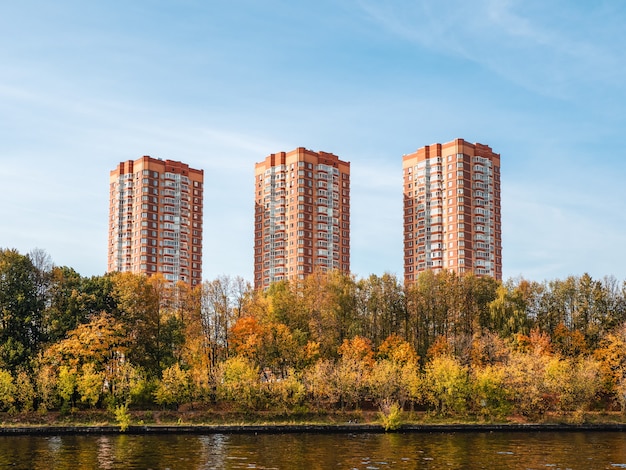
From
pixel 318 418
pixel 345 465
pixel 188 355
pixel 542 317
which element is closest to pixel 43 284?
pixel 188 355

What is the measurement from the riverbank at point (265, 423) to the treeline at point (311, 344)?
2.05 m

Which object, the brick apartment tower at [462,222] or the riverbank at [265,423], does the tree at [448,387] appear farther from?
the brick apartment tower at [462,222]

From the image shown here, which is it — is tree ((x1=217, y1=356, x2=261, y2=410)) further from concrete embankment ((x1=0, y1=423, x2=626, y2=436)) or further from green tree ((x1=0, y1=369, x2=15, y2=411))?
green tree ((x1=0, y1=369, x2=15, y2=411))

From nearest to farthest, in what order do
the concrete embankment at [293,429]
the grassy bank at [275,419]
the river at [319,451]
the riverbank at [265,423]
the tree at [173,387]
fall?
the river at [319,451], the concrete embankment at [293,429], the riverbank at [265,423], the grassy bank at [275,419], the tree at [173,387]

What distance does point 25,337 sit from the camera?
350 ft

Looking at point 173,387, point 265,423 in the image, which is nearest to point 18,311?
point 173,387

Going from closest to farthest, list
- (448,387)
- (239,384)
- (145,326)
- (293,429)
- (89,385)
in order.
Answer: (293,429) < (89,385) < (239,384) < (448,387) < (145,326)

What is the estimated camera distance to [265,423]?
100562mm

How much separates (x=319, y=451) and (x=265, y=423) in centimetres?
Answer: 3036

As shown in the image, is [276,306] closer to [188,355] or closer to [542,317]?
[188,355]

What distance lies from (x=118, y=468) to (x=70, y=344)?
4922 cm

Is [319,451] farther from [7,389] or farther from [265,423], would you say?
[7,389]

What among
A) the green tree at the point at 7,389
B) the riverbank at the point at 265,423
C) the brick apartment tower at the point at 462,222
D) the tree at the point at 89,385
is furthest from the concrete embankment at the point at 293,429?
the brick apartment tower at the point at 462,222

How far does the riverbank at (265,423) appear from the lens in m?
94.1
